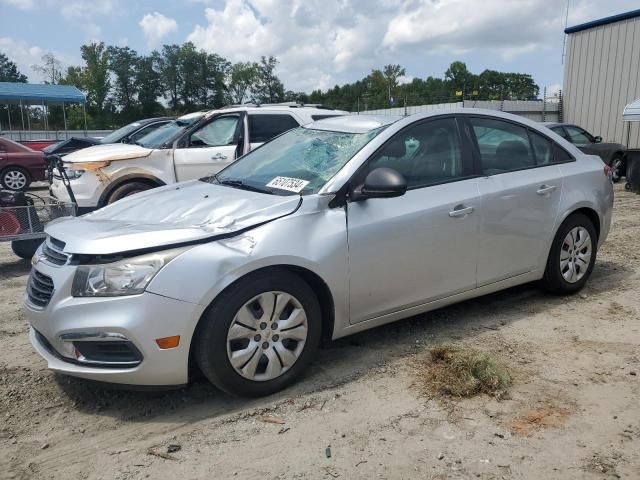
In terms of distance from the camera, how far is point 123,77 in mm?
66188

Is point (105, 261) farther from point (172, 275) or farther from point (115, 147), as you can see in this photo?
point (115, 147)

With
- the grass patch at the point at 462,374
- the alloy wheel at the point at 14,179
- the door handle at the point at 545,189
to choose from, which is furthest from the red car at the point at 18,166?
the grass patch at the point at 462,374

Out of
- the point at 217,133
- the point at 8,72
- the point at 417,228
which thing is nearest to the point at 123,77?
the point at 8,72

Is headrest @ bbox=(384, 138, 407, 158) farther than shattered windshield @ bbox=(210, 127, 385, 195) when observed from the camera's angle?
Yes

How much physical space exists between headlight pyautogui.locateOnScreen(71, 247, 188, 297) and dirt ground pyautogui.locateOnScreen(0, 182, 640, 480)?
626 millimetres

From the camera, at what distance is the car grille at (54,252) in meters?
3.21

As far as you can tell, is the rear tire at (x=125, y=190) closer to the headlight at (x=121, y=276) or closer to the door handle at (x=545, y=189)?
the headlight at (x=121, y=276)

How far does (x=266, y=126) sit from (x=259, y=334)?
18.8 feet

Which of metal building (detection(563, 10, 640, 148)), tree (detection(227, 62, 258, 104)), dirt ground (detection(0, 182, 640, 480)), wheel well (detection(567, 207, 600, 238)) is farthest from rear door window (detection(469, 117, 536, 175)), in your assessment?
tree (detection(227, 62, 258, 104))

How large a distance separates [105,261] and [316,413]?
4.61ft

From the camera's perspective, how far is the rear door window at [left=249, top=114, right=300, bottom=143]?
8.44 meters

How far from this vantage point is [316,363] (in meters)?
3.81

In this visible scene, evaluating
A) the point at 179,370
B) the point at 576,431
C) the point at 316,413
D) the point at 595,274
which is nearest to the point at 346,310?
the point at 316,413

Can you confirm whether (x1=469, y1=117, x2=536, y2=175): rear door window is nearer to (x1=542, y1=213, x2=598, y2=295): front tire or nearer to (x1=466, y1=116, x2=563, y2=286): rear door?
(x1=466, y1=116, x2=563, y2=286): rear door
